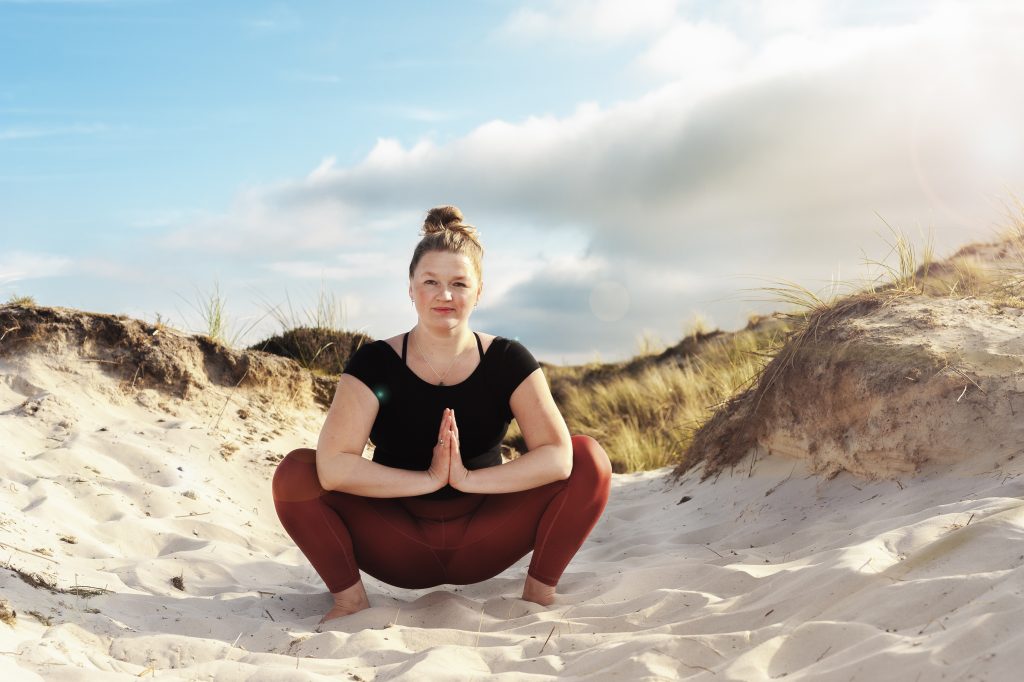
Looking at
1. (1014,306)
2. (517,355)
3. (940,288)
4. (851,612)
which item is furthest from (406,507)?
(940,288)

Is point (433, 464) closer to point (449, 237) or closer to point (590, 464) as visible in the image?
point (590, 464)

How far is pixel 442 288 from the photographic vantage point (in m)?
3.66

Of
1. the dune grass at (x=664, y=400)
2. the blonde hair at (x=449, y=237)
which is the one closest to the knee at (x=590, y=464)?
the blonde hair at (x=449, y=237)

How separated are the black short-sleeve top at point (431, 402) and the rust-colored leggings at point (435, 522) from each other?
0.50 feet

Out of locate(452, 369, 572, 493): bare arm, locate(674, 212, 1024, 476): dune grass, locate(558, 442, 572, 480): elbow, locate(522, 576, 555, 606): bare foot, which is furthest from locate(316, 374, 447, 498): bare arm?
locate(674, 212, 1024, 476): dune grass

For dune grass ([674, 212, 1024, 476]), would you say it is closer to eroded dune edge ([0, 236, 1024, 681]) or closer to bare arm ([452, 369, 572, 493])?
eroded dune edge ([0, 236, 1024, 681])

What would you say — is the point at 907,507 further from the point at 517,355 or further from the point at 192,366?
the point at 192,366

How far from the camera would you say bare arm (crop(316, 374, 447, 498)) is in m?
3.56

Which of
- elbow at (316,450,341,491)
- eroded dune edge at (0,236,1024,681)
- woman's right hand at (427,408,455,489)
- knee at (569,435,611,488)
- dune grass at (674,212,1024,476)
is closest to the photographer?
eroded dune edge at (0,236,1024,681)

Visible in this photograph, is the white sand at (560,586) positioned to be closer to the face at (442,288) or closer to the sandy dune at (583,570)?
the sandy dune at (583,570)

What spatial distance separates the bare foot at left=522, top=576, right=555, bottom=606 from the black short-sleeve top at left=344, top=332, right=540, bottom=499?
0.56 metres

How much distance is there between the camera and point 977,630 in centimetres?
232

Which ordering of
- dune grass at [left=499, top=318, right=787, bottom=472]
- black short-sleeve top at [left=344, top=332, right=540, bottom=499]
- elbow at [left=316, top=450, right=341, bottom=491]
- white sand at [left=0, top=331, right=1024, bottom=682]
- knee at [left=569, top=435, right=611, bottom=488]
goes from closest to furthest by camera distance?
1. white sand at [left=0, top=331, right=1024, bottom=682]
2. elbow at [left=316, top=450, right=341, bottom=491]
3. black short-sleeve top at [left=344, top=332, right=540, bottom=499]
4. knee at [left=569, top=435, right=611, bottom=488]
5. dune grass at [left=499, top=318, right=787, bottom=472]

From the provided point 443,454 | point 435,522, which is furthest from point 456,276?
point 435,522
